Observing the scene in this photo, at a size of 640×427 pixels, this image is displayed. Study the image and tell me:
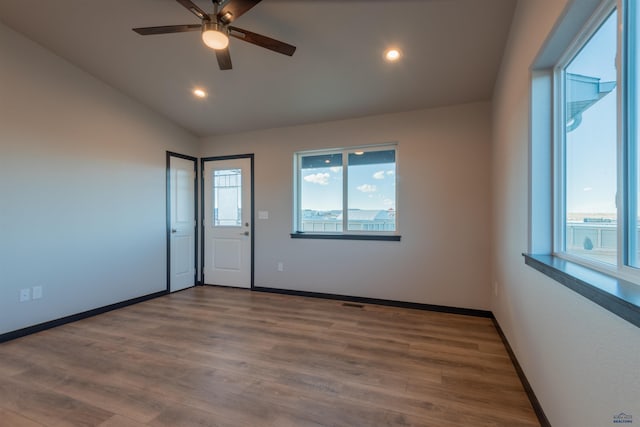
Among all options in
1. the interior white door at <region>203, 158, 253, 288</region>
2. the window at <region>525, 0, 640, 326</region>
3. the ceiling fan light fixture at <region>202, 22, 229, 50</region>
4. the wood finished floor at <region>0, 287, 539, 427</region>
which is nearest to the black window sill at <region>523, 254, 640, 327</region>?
the window at <region>525, 0, 640, 326</region>

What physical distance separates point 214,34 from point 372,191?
261cm

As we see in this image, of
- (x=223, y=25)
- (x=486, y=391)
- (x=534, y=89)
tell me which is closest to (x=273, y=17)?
(x=223, y=25)

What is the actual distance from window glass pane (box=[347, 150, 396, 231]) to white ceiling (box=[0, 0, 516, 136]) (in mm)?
604

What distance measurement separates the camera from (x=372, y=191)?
158 inches

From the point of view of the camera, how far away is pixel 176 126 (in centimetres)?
464

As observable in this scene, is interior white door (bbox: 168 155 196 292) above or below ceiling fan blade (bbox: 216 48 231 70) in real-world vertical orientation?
below

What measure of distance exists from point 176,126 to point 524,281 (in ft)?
15.9

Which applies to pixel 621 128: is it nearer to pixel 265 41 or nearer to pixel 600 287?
pixel 600 287

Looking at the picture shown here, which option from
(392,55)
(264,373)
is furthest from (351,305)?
(392,55)

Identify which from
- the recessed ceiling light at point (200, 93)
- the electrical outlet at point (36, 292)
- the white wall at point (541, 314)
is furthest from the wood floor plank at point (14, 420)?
the recessed ceiling light at point (200, 93)

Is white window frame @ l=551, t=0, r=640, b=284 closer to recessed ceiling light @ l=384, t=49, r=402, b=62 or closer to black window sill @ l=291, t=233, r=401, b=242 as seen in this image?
recessed ceiling light @ l=384, t=49, r=402, b=62

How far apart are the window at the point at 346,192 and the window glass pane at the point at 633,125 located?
2.78 meters

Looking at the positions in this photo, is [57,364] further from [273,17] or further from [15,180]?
[273,17]

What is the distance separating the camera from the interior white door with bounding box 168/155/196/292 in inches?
179
